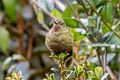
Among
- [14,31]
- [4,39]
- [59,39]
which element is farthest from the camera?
[14,31]

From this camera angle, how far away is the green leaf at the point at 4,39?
1.82 metres

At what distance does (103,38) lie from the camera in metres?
0.73

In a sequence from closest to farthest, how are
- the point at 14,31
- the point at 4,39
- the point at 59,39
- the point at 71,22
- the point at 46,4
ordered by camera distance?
1. the point at 59,39
2. the point at 71,22
3. the point at 46,4
4. the point at 4,39
5. the point at 14,31

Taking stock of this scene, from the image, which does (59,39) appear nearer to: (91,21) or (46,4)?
(91,21)

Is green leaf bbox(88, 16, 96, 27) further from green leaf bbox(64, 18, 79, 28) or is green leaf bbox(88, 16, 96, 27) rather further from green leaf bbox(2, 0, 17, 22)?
green leaf bbox(2, 0, 17, 22)

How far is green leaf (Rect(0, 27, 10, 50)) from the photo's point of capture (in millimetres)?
1823

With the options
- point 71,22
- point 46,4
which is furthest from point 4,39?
point 71,22

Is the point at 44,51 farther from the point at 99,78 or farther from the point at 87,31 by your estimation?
the point at 99,78

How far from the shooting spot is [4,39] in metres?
1.84

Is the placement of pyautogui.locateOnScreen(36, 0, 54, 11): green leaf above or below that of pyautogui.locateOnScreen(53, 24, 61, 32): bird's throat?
above

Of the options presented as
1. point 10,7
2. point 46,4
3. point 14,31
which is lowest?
point 46,4

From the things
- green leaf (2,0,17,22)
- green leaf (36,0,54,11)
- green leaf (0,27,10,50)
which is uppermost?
green leaf (2,0,17,22)

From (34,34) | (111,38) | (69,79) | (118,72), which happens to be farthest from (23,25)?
(69,79)

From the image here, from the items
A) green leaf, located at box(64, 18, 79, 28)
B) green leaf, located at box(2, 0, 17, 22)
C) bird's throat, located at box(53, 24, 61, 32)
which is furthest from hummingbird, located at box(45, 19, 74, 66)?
green leaf, located at box(2, 0, 17, 22)
